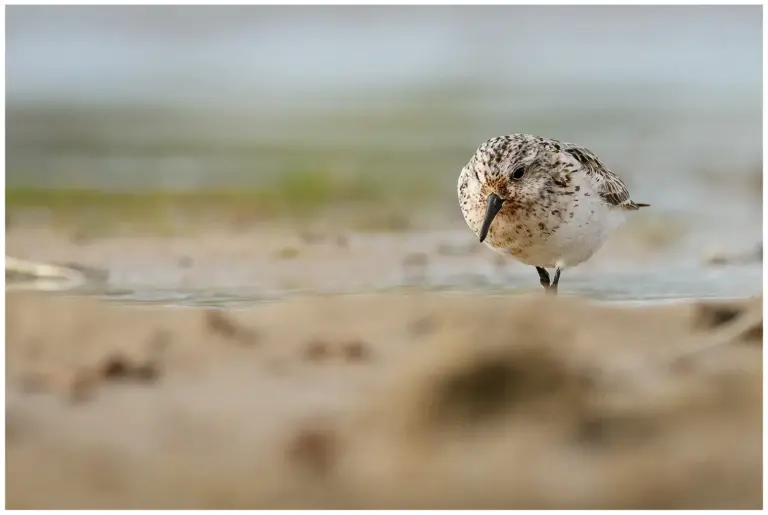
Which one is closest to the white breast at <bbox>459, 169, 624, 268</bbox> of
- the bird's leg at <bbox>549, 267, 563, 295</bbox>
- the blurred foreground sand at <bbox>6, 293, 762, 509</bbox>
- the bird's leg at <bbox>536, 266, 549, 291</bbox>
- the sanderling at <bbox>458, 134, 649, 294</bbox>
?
the sanderling at <bbox>458, 134, 649, 294</bbox>

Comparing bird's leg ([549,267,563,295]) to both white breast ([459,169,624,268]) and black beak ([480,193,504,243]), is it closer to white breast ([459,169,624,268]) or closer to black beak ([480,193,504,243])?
white breast ([459,169,624,268])

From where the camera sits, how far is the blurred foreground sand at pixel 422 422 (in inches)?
108

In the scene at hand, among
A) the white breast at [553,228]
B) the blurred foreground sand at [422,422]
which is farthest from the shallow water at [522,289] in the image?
the blurred foreground sand at [422,422]

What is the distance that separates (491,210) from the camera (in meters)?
3.90

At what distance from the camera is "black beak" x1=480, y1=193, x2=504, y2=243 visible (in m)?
3.90

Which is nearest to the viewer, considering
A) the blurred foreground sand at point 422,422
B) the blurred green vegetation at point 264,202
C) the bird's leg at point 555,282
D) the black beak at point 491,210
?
the blurred foreground sand at point 422,422

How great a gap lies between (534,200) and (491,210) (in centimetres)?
16

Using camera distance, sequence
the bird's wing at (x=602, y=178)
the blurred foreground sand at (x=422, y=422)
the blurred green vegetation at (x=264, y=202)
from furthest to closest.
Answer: the blurred green vegetation at (x=264, y=202)
the bird's wing at (x=602, y=178)
the blurred foreground sand at (x=422, y=422)

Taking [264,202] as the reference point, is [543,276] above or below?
below

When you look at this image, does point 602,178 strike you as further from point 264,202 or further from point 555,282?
point 264,202

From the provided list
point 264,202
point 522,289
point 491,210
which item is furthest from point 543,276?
point 264,202

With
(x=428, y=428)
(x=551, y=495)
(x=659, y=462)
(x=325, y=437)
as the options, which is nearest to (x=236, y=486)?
(x=325, y=437)

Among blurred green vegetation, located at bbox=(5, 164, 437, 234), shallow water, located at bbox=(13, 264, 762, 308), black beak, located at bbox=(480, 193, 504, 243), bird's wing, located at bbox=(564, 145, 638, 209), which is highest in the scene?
blurred green vegetation, located at bbox=(5, 164, 437, 234)

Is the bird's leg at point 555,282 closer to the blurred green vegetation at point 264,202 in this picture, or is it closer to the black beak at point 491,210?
the black beak at point 491,210
